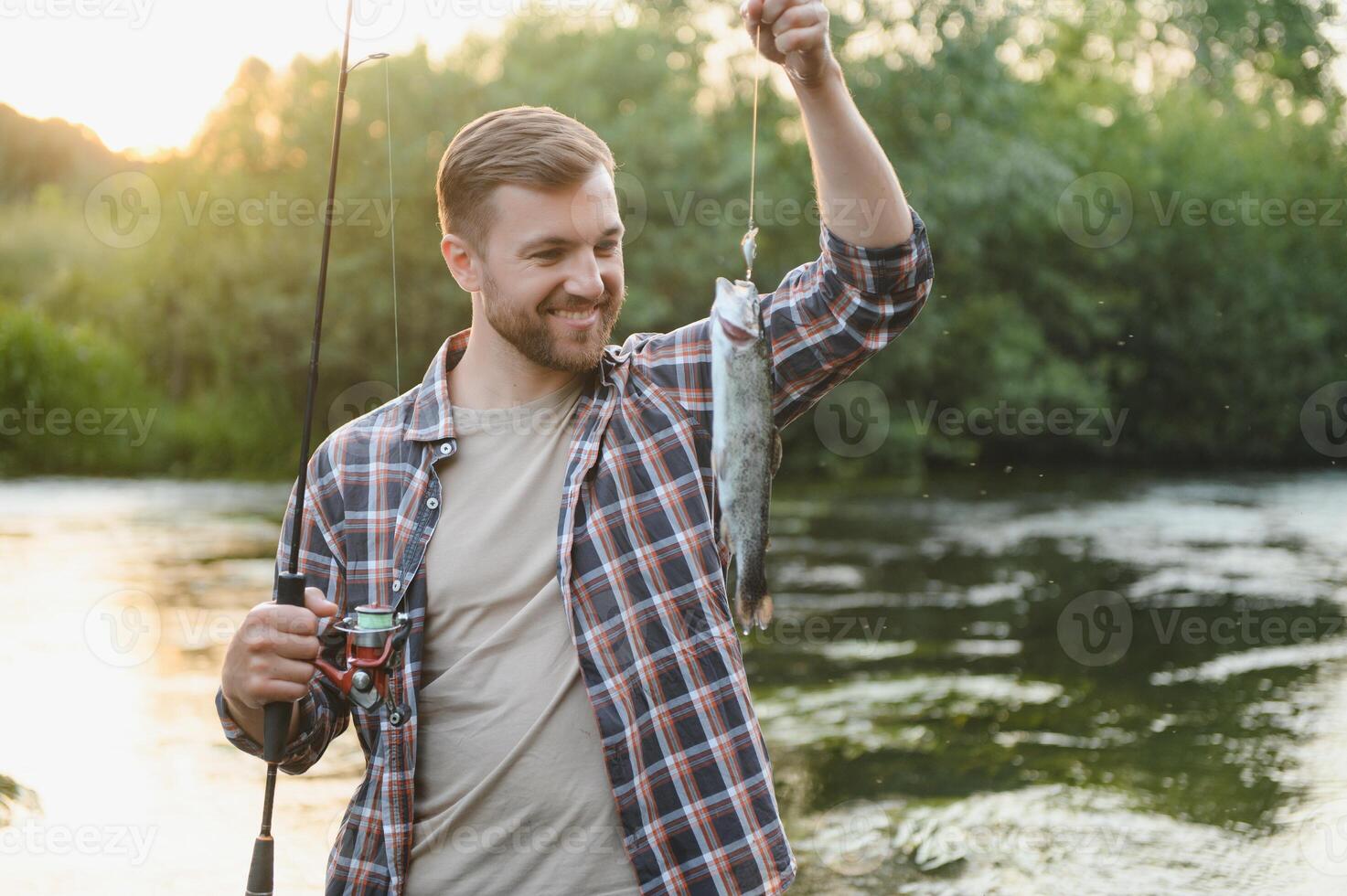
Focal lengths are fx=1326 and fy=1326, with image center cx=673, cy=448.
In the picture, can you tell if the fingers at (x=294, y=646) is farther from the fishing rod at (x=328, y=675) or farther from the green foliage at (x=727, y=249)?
the green foliage at (x=727, y=249)

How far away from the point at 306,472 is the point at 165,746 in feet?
19.9

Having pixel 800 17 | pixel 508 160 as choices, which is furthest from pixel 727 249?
pixel 800 17

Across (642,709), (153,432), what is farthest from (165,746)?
(153,432)

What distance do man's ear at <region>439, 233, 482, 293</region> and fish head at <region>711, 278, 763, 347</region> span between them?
2.04ft

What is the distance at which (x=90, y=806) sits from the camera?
7.00 metres

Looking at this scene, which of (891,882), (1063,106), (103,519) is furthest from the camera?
(1063,106)

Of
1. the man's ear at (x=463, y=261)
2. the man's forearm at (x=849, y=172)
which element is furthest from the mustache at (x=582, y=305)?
the man's forearm at (x=849, y=172)

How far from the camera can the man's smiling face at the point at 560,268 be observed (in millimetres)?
2662

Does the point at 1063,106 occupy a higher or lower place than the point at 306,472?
higher

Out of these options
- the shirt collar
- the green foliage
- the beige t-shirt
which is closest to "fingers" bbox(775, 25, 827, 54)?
the shirt collar

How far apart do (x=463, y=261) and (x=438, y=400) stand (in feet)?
1.06

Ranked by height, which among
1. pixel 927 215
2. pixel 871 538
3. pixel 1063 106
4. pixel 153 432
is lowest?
pixel 871 538

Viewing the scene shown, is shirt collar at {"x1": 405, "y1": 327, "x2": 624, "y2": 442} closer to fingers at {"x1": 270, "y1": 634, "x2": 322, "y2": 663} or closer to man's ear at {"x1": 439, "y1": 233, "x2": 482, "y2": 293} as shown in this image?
man's ear at {"x1": 439, "y1": 233, "x2": 482, "y2": 293}

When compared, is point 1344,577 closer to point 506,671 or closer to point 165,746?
point 165,746
